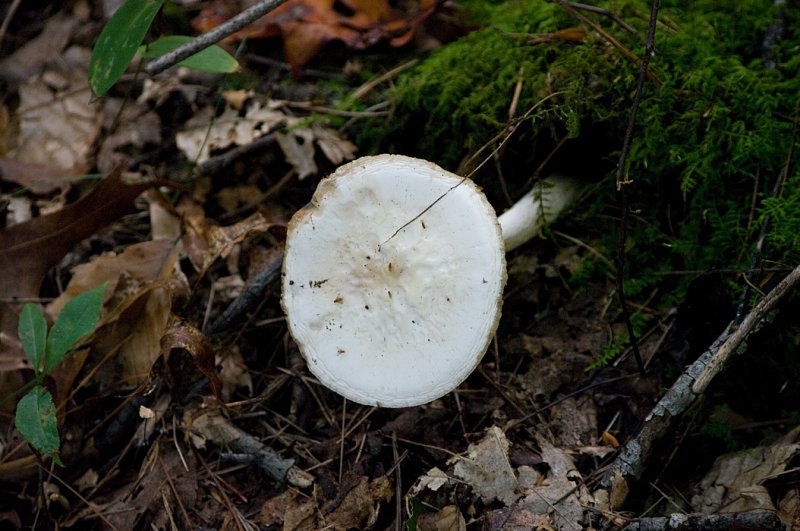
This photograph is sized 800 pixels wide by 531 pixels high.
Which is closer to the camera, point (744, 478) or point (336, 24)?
point (744, 478)

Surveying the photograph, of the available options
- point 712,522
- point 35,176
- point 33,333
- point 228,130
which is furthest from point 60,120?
point 712,522

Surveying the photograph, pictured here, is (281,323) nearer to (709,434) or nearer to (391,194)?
(391,194)

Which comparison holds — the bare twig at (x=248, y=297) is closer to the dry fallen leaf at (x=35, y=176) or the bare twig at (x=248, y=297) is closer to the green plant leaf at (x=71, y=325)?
the green plant leaf at (x=71, y=325)

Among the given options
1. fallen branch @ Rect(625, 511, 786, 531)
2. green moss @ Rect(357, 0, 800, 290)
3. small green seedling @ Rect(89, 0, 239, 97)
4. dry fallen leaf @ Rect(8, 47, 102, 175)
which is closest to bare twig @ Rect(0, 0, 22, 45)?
dry fallen leaf @ Rect(8, 47, 102, 175)

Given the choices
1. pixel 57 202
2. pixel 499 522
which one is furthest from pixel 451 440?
pixel 57 202

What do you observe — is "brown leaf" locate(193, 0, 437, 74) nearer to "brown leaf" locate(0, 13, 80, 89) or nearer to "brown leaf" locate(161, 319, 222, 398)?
"brown leaf" locate(0, 13, 80, 89)

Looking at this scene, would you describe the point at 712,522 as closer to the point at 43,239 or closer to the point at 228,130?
the point at 228,130
